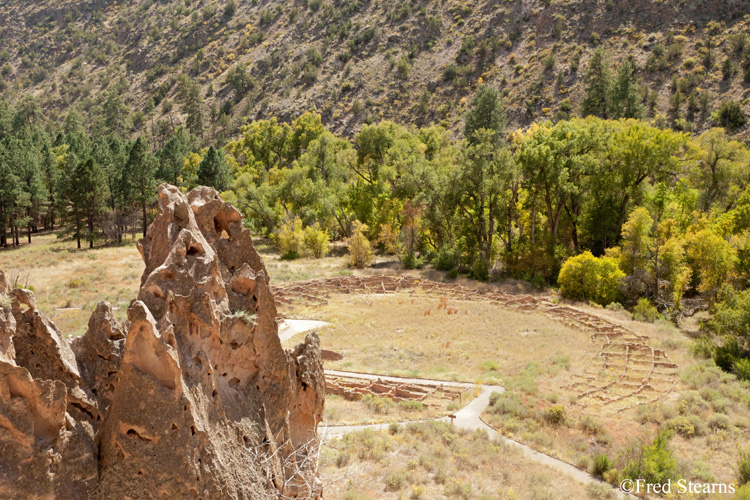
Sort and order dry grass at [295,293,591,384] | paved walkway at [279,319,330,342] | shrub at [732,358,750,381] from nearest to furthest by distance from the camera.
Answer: shrub at [732,358,750,381] < dry grass at [295,293,591,384] < paved walkway at [279,319,330,342]

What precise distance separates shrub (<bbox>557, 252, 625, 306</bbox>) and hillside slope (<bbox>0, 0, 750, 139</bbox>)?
36776mm

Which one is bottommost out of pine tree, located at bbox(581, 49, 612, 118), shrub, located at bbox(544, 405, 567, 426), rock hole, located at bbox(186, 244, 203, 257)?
shrub, located at bbox(544, 405, 567, 426)

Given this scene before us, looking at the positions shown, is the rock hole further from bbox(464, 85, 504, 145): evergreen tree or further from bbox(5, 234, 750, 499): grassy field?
bbox(464, 85, 504, 145): evergreen tree

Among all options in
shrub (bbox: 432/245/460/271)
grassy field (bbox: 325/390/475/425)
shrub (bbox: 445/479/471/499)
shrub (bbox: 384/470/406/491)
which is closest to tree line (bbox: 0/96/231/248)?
shrub (bbox: 432/245/460/271)

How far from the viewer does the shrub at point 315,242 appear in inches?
2061

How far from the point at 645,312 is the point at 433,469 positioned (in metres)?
22.4

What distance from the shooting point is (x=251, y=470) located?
25.6 feet

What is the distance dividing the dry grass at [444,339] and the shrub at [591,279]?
513 cm

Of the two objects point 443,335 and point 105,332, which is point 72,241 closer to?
point 443,335

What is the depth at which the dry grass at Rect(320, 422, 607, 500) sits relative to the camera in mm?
13930

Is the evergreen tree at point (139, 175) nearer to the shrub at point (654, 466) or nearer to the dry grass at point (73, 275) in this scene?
the dry grass at point (73, 275)

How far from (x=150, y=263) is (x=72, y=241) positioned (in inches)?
A: 2335

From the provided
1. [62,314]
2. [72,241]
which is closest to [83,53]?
[72,241]

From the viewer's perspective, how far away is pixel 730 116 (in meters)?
60.7
